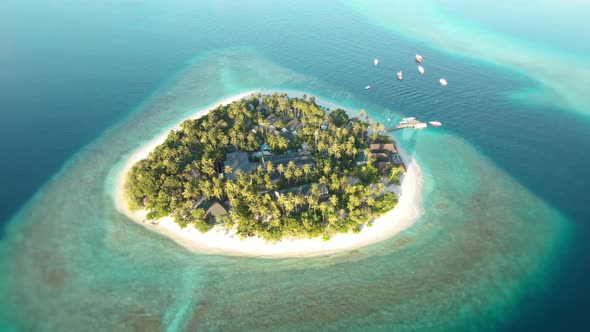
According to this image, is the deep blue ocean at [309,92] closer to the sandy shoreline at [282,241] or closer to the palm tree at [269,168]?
the sandy shoreline at [282,241]

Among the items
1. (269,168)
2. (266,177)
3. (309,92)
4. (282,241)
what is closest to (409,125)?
(309,92)

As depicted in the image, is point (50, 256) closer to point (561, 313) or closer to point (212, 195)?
point (212, 195)

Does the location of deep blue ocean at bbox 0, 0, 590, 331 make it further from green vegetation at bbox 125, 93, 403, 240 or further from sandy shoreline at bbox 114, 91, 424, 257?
green vegetation at bbox 125, 93, 403, 240

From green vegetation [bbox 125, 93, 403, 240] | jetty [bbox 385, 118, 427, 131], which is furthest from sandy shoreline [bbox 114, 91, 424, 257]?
jetty [bbox 385, 118, 427, 131]

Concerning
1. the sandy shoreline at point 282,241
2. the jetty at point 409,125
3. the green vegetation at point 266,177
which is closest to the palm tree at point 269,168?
the green vegetation at point 266,177

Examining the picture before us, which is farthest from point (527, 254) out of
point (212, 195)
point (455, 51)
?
point (455, 51)
